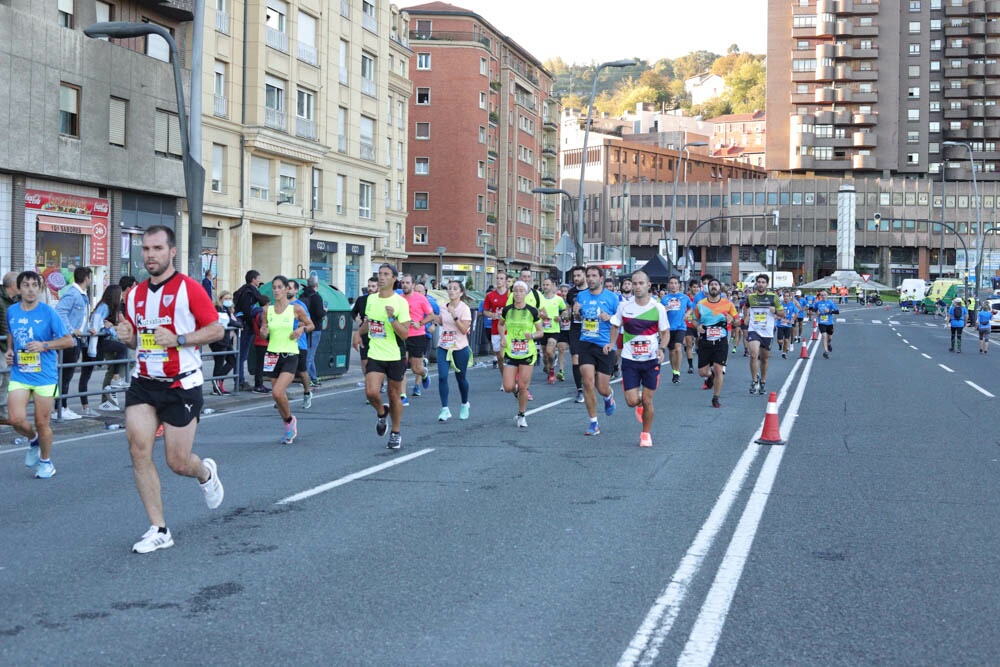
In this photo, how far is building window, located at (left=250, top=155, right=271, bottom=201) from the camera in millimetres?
37500

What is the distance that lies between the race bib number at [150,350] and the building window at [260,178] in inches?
1250

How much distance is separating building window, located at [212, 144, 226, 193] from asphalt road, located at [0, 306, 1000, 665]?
24.5 m

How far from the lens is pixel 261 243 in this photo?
39531mm

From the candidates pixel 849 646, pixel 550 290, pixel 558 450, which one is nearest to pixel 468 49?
pixel 550 290

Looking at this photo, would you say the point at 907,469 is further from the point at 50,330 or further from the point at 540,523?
the point at 50,330

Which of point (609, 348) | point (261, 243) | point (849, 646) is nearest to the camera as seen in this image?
point (849, 646)

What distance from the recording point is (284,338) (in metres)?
11.9

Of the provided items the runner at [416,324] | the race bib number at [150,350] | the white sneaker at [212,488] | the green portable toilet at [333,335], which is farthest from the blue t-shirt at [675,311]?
the race bib number at [150,350]

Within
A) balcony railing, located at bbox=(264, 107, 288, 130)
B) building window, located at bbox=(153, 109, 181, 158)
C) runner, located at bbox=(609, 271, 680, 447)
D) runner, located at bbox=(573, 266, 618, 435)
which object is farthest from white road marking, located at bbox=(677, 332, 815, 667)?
balcony railing, located at bbox=(264, 107, 288, 130)

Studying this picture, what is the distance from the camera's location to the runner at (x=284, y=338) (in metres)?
11.6

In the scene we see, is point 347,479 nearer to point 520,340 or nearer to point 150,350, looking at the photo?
point 150,350

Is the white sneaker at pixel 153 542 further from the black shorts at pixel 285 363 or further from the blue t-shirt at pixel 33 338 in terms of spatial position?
the black shorts at pixel 285 363

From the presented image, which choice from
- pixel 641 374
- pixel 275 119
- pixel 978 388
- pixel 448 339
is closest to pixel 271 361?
pixel 448 339

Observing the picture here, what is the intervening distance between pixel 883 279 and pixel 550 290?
100394 millimetres
